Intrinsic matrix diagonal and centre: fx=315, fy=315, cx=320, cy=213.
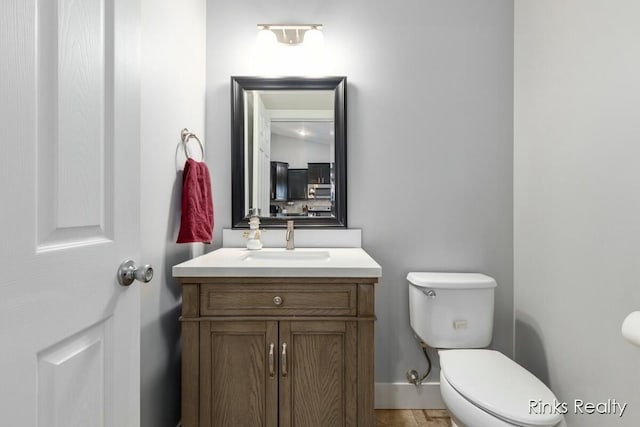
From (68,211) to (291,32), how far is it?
5.12 ft

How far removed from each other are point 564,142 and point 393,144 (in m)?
0.79

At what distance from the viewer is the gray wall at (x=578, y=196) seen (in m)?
1.15

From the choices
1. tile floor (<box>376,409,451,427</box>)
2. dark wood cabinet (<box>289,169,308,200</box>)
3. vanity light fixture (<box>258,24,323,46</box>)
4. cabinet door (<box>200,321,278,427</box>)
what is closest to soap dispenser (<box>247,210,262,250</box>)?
dark wood cabinet (<box>289,169,308,200</box>)

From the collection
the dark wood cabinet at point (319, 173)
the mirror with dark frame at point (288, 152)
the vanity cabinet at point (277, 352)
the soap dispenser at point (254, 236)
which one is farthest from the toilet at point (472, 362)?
the soap dispenser at point (254, 236)

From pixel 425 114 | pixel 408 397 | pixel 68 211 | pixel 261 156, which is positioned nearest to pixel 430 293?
pixel 408 397

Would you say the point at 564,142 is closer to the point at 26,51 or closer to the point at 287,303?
the point at 287,303

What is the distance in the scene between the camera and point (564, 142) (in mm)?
1435

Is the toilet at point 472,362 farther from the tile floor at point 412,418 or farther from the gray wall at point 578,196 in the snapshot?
the tile floor at point 412,418

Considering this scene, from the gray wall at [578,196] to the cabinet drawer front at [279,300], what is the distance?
3.24 feet

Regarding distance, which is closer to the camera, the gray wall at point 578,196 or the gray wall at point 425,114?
the gray wall at point 578,196

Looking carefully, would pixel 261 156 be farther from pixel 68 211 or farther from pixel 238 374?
pixel 68 211

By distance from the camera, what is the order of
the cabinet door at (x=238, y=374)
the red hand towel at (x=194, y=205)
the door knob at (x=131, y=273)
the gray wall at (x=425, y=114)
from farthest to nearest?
the gray wall at (x=425, y=114), the red hand towel at (x=194, y=205), the cabinet door at (x=238, y=374), the door knob at (x=131, y=273)

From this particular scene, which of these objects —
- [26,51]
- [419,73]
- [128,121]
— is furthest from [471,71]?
[26,51]

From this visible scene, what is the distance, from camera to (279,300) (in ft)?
4.17
